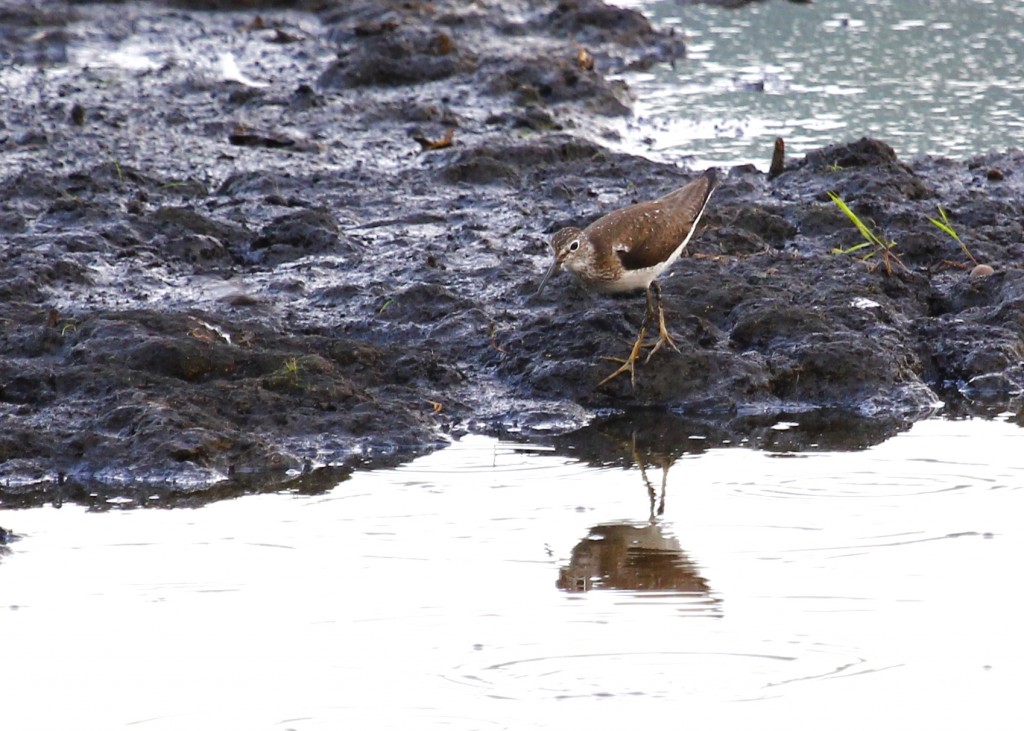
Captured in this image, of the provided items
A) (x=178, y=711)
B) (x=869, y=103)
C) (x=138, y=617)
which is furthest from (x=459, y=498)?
(x=869, y=103)

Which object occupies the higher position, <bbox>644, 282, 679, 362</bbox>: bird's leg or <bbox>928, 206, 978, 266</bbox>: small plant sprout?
<bbox>928, 206, 978, 266</bbox>: small plant sprout

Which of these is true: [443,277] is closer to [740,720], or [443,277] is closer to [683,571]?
[683,571]

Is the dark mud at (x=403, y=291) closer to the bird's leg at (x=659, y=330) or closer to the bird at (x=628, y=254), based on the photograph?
the bird's leg at (x=659, y=330)

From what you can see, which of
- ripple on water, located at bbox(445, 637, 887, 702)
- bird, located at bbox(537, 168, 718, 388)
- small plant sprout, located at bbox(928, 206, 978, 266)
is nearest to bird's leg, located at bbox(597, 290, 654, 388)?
bird, located at bbox(537, 168, 718, 388)

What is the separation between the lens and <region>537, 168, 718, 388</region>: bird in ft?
23.9

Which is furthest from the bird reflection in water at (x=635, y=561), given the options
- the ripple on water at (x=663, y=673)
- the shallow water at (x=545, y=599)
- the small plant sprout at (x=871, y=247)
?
the small plant sprout at (x=871, y=247)

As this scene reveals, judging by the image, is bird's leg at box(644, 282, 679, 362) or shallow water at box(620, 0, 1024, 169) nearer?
bird's leg at box(644, 282, 679, 362)

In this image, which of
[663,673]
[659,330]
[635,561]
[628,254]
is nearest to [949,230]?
[659,330]

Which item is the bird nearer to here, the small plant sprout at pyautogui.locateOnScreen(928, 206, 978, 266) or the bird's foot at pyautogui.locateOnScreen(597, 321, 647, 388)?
the bird's foot at pyautogui.locateOnScreen(597, 321, 647, 388)

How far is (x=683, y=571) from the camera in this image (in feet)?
18.0

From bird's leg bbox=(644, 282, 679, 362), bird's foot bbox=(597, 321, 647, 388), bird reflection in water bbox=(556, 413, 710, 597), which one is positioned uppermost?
bird's leg bbox=(644, 282, 679, 362)

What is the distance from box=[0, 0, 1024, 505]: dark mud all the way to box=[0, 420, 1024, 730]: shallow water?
0.46m

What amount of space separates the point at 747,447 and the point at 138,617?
2.88 m

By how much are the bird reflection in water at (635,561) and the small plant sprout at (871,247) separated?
2.64 meters
